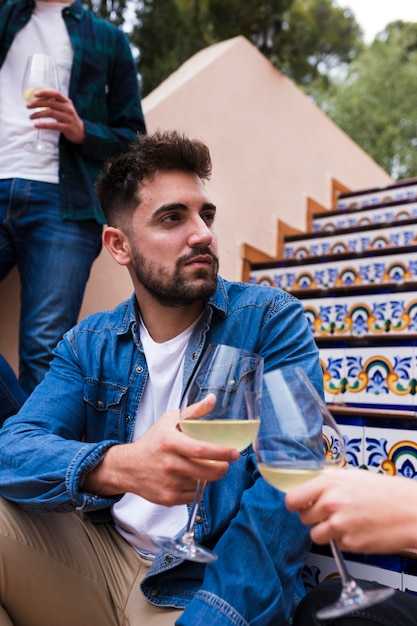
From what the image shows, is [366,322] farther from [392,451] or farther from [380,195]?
[380,195]

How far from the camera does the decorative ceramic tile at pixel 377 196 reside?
3891mm

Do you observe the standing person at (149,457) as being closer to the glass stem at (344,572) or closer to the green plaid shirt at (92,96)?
the glass stem at (344,572)

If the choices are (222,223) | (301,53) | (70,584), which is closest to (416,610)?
(70,584)

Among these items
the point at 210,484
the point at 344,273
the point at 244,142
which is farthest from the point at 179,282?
the point at 244,142

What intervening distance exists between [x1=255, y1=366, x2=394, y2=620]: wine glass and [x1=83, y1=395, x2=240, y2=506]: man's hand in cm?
8

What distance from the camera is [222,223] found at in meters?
3.32

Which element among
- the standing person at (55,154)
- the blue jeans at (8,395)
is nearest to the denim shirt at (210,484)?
the blue jeans at (8,395)

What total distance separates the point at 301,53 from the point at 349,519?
1087 cm

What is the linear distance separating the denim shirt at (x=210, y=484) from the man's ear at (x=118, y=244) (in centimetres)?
14

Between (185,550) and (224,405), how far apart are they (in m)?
0.22

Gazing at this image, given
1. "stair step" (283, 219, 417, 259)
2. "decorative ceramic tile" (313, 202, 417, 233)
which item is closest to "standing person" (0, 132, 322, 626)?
"stair step" (283, 219, 417, 259)

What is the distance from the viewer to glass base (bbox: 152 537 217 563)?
0.87m

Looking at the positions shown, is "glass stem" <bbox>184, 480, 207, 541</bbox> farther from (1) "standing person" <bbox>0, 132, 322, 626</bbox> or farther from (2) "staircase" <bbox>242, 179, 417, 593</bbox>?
(2) "staircase" <bbox>242, 179, 417, 593</bbox>

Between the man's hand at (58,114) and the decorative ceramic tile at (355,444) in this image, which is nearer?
the decorative ceramic tile at (355,444)
